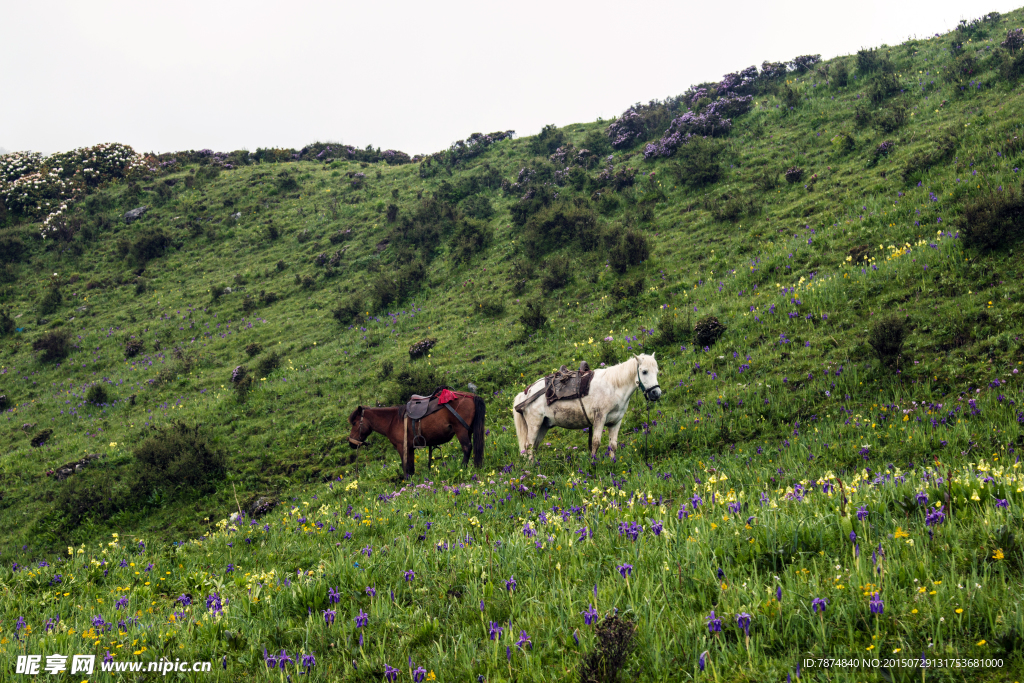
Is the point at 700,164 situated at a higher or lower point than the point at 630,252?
higher

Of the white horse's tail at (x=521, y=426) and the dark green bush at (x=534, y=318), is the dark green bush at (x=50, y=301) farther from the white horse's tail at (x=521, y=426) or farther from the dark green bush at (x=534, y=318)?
the white horse's tail at (x=521, y=426)

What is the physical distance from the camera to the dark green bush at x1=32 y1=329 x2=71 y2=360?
26703 mm

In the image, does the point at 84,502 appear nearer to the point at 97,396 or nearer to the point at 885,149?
the point at 97,396

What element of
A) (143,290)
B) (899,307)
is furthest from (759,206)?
(143,290)

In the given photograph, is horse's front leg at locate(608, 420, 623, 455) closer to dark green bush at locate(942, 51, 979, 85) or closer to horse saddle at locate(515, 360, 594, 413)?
horse saddle at locate(515, 360, 594, 413)

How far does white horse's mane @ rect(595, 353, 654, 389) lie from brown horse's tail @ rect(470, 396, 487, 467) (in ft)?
10.3

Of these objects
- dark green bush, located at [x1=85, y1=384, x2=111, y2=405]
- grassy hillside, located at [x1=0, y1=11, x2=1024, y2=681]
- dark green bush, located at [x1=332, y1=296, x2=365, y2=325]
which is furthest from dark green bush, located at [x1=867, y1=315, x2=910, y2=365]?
dark green bush, located at [x1=85, y1=384, x2=111, y2=405]

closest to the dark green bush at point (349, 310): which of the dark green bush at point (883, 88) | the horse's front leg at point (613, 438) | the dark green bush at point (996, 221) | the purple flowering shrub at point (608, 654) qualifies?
the horse's front leg at point (613, 438)

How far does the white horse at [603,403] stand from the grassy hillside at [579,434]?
2.92 ft

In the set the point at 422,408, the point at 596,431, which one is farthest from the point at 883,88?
the point at 422,408

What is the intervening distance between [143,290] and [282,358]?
63.4ft

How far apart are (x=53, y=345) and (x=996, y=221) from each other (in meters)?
40.6

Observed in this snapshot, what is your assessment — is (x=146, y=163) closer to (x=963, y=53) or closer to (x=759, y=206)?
(x=759, y=206)

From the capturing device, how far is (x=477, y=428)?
456 inches
